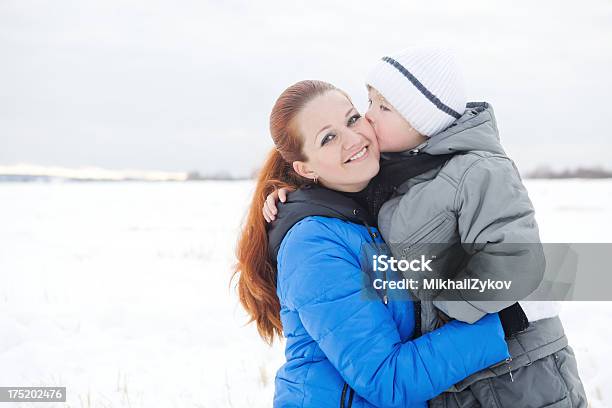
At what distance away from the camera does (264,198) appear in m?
2.92

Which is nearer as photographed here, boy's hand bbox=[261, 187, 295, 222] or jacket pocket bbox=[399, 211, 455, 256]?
jacket pocket bbox=[399, 211, 455, 256]

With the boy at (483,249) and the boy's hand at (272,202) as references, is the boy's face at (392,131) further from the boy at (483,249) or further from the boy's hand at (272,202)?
the boy's hand at (272,202)

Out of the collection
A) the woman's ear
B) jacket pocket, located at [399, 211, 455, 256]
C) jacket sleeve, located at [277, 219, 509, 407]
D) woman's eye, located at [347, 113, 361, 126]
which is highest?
woman's eye, located at [347, 113, 361, 126]

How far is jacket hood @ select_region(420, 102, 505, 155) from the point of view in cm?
242

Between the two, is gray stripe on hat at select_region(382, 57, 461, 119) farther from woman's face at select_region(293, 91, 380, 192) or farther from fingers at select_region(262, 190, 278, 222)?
fingers at select_region(262, 190, 278, 222)

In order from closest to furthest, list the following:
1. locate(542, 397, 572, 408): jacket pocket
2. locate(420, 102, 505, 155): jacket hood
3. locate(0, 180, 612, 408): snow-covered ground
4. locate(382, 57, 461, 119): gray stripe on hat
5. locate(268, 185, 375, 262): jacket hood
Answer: locate(542, 397, 572, 408): jacket pocket
locate(420, 102, 505, 155): jacket hood
locate(268, 185, 375, 262): jacket hood
locate(382, 57, 461, 119): gray stripe on hat
locate(0, 180, 612, 408): snow-covered ground

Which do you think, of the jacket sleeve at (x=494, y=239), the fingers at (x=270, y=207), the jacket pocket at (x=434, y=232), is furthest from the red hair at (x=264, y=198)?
the jacket sleeve at (x=494, y=239)

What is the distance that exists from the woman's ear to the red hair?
0.03 meters

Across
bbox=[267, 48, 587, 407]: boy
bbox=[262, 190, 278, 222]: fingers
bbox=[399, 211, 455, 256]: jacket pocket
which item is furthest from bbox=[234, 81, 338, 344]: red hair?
bbox=[399, 211, 455, 256]: jacket pocket

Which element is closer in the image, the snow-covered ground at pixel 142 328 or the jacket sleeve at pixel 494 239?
the jacket sleeve at pixel 494 239

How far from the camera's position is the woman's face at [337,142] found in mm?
2672

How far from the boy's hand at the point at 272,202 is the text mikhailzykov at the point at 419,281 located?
535 mm

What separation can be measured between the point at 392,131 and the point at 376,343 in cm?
110

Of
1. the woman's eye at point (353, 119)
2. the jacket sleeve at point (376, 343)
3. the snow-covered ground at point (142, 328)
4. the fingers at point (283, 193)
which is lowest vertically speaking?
the snow-covered ground at point (142, 328)
